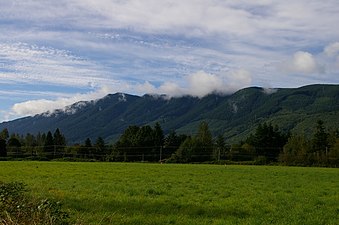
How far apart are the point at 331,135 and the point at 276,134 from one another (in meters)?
12.4

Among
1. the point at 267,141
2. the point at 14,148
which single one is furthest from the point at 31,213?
the point at 14,148

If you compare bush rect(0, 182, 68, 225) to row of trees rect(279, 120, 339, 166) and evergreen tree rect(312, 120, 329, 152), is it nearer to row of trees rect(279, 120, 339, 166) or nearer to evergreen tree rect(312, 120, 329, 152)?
row of trees rect(279, 120, 339, 166)

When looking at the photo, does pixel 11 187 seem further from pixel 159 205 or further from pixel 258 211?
pixel 258 211

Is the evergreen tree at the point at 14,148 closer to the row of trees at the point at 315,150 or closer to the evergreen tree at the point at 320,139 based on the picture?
the row of trees at the point at 315,150

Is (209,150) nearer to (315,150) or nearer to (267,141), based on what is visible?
(267,141)

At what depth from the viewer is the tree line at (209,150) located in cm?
8606

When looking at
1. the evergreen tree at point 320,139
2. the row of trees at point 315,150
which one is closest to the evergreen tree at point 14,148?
the row of trees at point 315,150

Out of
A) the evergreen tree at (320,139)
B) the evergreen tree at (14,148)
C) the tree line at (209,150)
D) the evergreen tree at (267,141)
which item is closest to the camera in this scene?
the tree line at (209,150)

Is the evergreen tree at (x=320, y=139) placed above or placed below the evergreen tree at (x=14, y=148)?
above

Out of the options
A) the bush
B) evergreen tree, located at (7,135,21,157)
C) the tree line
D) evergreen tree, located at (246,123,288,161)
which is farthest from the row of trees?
the bush

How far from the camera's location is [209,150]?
3794 inches

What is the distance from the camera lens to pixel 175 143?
114812 mm

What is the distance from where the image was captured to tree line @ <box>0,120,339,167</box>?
282 ft

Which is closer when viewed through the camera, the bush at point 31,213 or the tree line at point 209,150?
the bush at point 31,213
